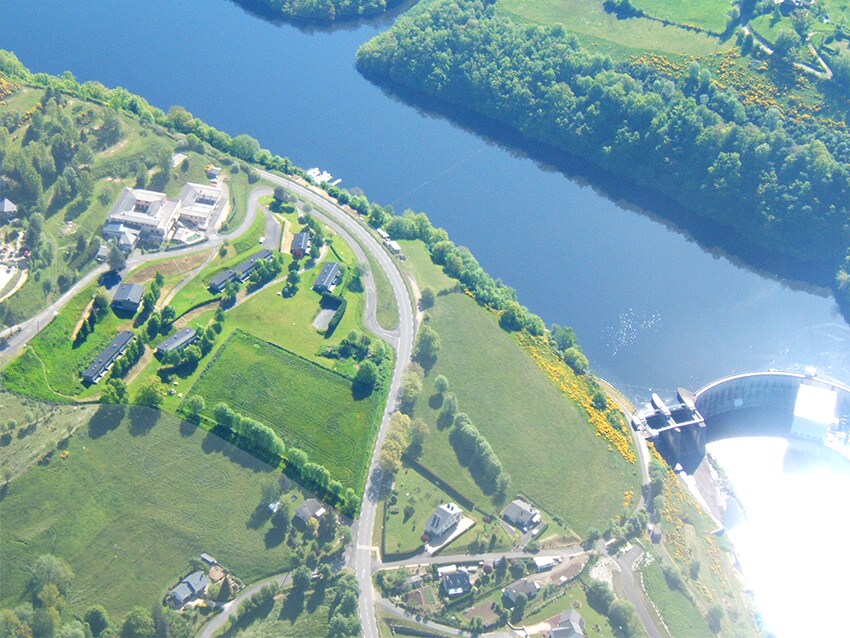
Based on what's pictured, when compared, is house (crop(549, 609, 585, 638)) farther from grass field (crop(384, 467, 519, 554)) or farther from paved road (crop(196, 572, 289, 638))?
paved road (crop(196, 572, 289, 638))

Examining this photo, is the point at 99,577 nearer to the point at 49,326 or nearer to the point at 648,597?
the point at 49,326

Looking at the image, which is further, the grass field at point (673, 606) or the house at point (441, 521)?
the house at point (441, 521)

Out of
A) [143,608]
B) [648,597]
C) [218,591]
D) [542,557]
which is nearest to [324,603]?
[218,591]

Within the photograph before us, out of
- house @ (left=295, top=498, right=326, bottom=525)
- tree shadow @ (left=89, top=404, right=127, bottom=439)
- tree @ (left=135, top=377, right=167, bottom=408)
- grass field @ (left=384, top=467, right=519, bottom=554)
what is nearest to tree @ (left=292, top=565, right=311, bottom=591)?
house @ (left=295, top=498, right=326, bottom=525)

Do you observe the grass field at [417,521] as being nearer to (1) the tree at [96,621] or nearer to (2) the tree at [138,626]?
(2) the tree at [138,626]

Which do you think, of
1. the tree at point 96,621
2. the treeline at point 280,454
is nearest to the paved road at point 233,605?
the tree at point 96,621
